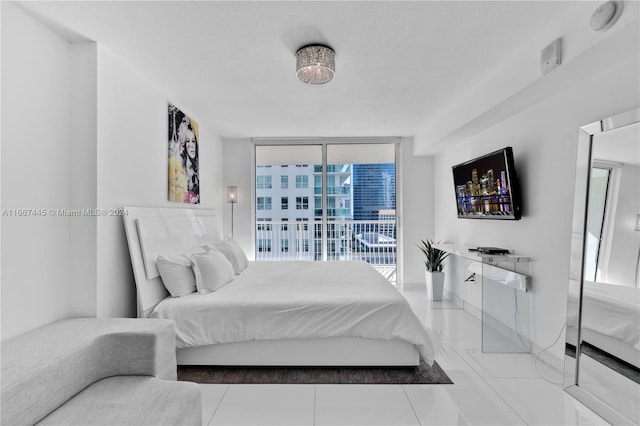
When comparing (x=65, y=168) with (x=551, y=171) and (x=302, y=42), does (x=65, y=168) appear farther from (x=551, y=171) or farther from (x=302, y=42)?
(x=551, y=171)

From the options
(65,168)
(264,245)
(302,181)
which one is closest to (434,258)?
(302,181)

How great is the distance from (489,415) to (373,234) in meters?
3.92

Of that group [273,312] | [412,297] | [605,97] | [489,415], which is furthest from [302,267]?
[605,97]

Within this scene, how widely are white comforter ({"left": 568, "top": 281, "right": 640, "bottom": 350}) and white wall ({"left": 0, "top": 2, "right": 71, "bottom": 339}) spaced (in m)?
3.51

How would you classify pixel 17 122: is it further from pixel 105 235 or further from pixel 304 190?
pixel 304 190

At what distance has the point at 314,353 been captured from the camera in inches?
97.3

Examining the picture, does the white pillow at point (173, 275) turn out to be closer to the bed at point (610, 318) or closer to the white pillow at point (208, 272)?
the white pillow at point (208, 272)

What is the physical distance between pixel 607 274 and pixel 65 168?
11.9 feet

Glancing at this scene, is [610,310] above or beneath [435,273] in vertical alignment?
above

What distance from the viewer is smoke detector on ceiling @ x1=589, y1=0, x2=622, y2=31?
1.48 m

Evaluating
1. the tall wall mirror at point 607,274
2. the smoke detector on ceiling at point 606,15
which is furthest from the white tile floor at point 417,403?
the smoke detector on ceiling at point 606,15

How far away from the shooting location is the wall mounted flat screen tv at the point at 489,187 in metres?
2.88

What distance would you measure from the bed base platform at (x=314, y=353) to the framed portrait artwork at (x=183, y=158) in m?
1.70

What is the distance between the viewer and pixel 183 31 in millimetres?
2070
